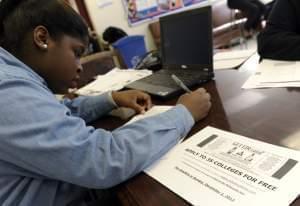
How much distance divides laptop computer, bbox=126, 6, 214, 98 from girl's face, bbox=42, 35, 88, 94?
316 mm

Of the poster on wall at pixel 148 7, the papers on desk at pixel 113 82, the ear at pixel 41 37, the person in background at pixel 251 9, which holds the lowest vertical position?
the person in background at pixel 251 9

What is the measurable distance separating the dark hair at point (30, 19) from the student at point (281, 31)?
0.72 meters

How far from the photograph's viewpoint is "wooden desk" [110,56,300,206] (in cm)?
54

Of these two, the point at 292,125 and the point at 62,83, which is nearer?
the point at 292,125

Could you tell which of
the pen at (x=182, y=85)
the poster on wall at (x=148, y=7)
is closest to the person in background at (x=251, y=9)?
the poster on wall at (x=148, y=7)

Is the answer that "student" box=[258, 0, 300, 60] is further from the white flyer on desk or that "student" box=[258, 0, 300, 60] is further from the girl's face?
the girl's face

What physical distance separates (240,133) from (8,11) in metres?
0.61

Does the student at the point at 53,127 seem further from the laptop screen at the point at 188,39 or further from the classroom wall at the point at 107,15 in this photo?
the classroom wall at the point at 107,15

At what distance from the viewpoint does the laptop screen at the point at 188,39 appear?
100 cm

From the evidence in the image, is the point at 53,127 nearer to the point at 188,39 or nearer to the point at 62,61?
the point at 62,61

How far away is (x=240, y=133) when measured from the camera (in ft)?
2.08

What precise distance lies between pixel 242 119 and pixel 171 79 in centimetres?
45

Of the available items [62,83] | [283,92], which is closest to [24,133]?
[62,83]

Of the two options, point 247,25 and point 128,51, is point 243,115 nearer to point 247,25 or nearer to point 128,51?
point 128,51
